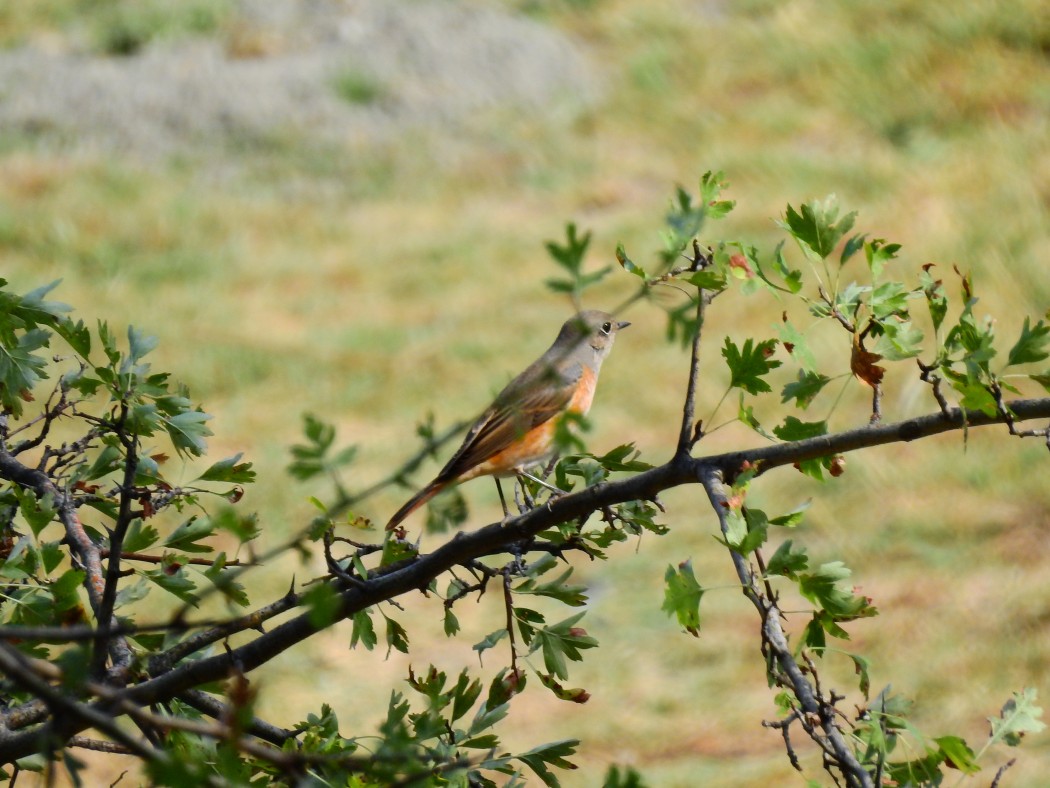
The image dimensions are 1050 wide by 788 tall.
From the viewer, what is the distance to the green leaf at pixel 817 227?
2516 mm

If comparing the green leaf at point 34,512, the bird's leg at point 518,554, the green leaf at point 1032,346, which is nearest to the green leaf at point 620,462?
the bird's leg at point 518,554

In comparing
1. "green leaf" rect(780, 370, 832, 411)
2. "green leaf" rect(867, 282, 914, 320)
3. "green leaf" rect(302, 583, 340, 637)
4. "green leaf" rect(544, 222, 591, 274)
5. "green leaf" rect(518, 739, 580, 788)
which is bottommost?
"green leaf" rect(302, 583, 340, 637)

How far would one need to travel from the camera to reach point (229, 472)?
285 cm

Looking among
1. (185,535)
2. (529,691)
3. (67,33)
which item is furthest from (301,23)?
(185,535)

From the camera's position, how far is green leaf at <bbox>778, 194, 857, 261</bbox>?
8.25 ft

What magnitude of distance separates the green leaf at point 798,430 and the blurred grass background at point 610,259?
3920 mm

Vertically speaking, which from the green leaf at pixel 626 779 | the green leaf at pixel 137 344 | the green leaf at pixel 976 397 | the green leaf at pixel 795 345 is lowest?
the green leaf at pixel 626 779

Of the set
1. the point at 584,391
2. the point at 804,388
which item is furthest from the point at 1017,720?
the point at 584,391

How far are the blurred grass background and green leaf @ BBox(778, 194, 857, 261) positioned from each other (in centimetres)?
388

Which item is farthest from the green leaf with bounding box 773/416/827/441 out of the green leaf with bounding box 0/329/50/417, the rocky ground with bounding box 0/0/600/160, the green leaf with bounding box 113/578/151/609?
the rocky ground with bounding box 0/0/600/160

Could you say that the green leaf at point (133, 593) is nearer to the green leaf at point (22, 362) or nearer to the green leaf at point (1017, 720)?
the green leaf at point (22, 362)

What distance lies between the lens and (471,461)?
4.16m

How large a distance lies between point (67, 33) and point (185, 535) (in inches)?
458

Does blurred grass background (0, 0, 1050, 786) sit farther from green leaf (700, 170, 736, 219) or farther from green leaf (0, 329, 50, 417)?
green leaf (700, 170, 736, 219)
